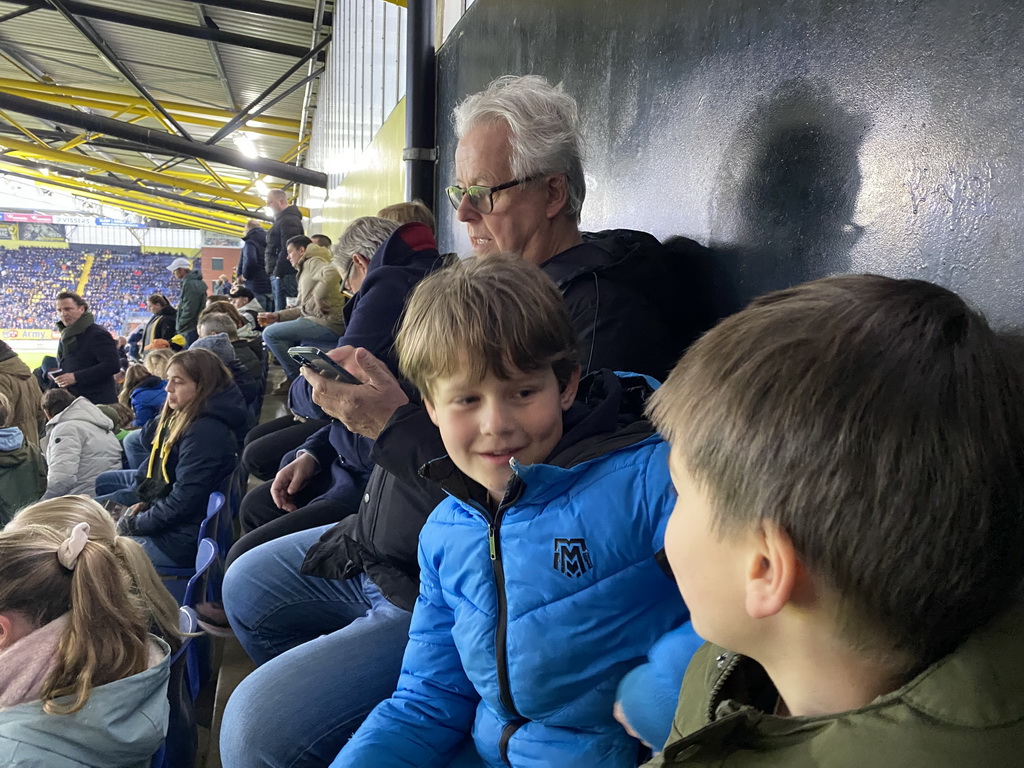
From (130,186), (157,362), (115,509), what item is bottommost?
(115,509)

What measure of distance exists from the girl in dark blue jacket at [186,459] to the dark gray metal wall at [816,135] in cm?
196

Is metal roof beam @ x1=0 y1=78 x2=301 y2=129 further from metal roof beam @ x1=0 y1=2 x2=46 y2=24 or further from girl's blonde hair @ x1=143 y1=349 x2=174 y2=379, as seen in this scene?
girl's blonde hair @ x1=143 y1=349 x2=174 y2=379

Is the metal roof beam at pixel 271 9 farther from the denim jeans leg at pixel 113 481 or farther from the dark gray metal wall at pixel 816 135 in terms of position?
the dark gray metal wall at pixel 816 135

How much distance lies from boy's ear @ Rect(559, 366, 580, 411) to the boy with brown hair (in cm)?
54

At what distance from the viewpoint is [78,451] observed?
12.5 feet

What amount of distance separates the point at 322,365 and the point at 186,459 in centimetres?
172

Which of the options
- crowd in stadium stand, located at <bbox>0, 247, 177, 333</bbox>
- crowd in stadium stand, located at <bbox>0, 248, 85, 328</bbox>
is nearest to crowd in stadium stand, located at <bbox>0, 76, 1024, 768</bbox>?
crowd in stadium stand, located at <bbox>0, 247, 177, 333</bbox>

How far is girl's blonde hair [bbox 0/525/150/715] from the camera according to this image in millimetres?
1459

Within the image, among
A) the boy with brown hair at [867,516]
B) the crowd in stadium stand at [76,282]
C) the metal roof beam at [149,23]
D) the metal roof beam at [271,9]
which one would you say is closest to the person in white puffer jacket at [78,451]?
the boy with brown hair at [867,516]

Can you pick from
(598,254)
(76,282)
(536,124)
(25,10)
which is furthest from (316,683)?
(76,282)

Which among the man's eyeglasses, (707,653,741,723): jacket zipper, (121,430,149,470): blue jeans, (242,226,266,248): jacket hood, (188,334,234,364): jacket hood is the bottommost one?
(121,430,149,470): blue jeans

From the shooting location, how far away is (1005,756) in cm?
48

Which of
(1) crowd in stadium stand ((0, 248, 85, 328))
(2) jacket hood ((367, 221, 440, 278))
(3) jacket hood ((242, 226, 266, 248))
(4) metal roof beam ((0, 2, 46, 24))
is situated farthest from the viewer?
(1) crowd in stadium stand ((0, 248, 85, 328))

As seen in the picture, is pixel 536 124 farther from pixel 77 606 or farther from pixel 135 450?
pixel 135 450
